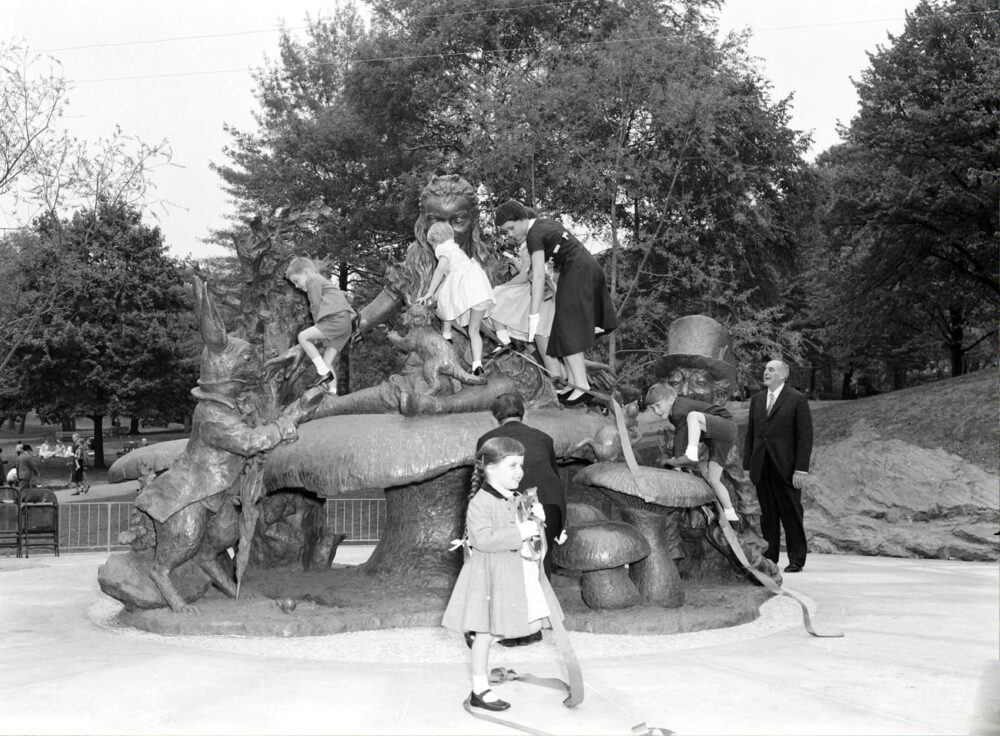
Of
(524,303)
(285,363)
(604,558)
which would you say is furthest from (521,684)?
(524,303)

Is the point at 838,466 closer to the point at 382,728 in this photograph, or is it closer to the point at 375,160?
the point at 382,728

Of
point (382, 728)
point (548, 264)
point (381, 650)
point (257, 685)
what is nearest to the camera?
point (382, 728)

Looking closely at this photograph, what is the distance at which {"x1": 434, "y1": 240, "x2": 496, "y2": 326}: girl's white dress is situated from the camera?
9.73 metres

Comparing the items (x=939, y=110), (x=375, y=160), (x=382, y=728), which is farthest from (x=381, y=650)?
(x=939, y=110)

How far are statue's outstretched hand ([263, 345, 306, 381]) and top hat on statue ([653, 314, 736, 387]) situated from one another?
3.47 m

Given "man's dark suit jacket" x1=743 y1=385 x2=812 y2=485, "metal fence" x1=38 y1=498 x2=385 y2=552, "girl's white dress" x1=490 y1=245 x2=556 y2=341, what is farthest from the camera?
"metal fence" x1=38 y1=498 x2=385 y2=552

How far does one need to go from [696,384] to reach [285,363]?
3.91 meters

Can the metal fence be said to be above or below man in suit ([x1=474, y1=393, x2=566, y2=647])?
below

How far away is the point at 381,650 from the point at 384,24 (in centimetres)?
2366

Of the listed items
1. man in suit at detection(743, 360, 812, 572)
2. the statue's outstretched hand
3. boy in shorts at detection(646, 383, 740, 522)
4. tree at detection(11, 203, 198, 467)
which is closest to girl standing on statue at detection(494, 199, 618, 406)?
boy in shorts at detection(646, 383, 740, 522)

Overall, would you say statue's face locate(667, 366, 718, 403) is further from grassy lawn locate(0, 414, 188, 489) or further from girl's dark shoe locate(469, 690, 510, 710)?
grassy lawn locate(0, 414, 188, 489)

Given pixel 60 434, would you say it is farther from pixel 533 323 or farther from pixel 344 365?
pixel 533 323

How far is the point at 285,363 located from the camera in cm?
948

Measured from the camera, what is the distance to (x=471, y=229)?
10891mm
